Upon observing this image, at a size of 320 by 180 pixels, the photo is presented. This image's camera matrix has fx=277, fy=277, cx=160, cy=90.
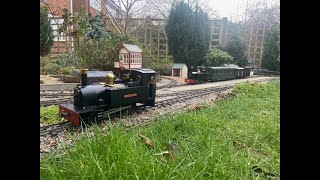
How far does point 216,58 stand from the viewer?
149cm

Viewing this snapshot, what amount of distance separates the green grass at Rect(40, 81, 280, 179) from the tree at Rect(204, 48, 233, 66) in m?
0.19

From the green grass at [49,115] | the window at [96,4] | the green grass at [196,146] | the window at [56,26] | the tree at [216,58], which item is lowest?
the green grass at [196,146]

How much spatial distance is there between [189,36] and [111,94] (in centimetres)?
50

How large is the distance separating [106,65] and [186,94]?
1.52 ft

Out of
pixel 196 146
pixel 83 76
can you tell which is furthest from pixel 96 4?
pixel 196 146

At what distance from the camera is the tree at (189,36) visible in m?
1.39

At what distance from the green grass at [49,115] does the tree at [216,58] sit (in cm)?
78

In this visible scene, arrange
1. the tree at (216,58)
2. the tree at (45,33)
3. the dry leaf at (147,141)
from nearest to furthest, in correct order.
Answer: the tree at (45,33) → the dry leaf at (147,141) → the tree at (216,58)

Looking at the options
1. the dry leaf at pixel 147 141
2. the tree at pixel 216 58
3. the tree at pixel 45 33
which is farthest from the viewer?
the tree at pixel 216 58

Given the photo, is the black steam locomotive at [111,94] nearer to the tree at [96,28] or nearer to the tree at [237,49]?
the tree at [96,28]

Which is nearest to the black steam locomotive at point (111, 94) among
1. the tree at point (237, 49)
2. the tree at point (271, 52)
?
the tree at point (237, 49)
